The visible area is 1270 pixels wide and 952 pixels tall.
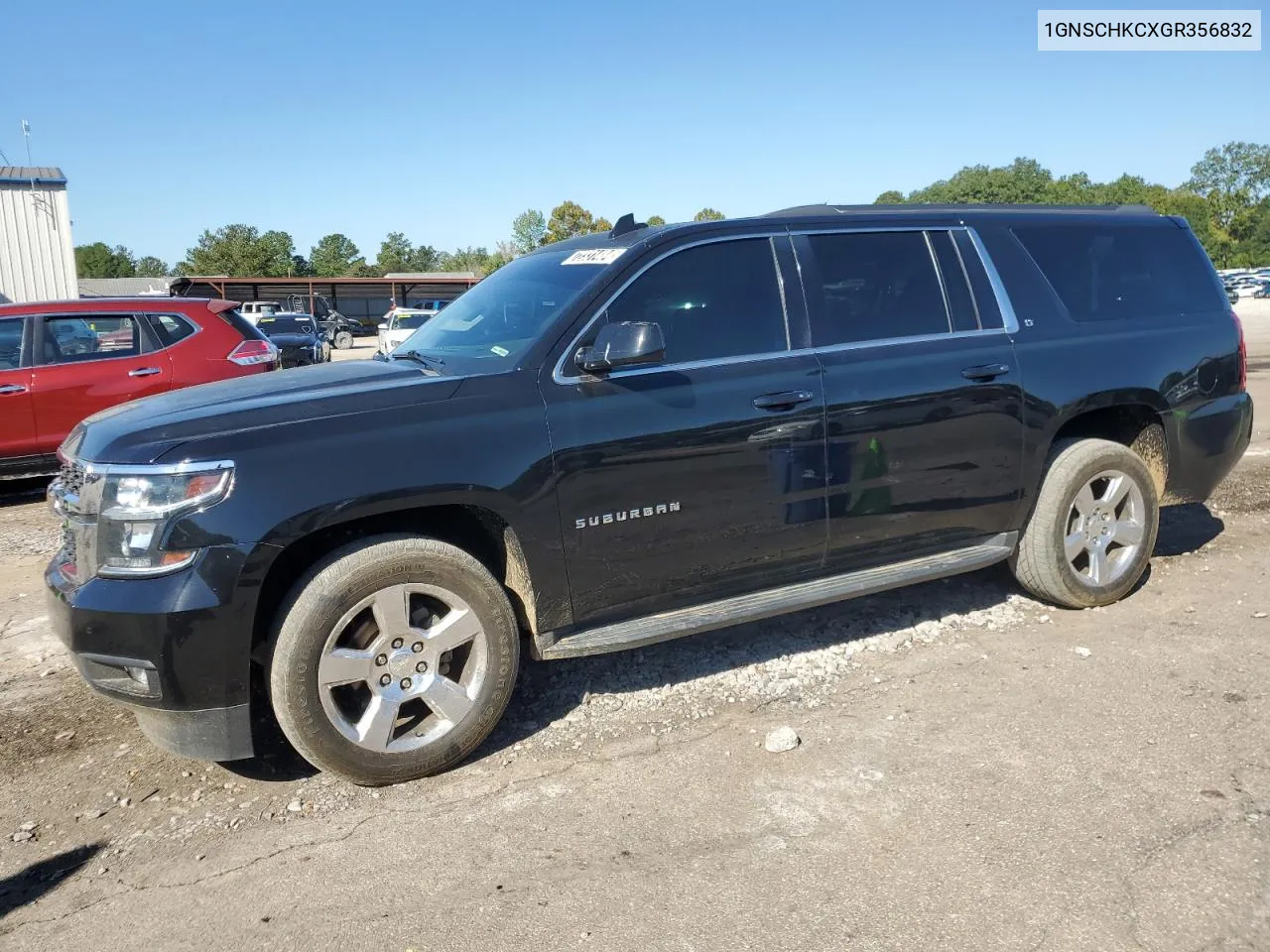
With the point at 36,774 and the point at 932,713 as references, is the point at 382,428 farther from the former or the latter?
the point at 932,713

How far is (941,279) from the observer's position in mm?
4426

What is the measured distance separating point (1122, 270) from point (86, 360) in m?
7.71

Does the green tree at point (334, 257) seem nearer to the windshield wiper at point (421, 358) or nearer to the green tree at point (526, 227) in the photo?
the green tree at point (526, 227)

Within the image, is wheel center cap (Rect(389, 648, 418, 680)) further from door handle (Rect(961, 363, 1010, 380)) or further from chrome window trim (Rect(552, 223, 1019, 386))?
door handle (Rect(961, 363, 1010, 380))

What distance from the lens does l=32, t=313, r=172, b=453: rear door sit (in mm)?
7816

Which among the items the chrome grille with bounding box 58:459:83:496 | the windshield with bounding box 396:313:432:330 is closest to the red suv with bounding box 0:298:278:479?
the chrome grille with bounding box 58:459:83:496

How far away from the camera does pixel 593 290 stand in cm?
371

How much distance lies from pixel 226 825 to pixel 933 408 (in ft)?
10.4

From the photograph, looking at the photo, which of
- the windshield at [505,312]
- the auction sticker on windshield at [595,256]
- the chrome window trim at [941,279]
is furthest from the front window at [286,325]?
the chrome window trim at [941,279]

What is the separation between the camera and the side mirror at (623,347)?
3.43 m

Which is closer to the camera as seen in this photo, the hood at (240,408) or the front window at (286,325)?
the hood at (240,408)

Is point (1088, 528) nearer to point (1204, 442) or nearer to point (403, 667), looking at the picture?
point (1204, 442)

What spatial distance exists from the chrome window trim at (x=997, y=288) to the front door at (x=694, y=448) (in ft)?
3.79

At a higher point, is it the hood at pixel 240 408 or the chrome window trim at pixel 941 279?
the chrome window trim at pixel 941 279
